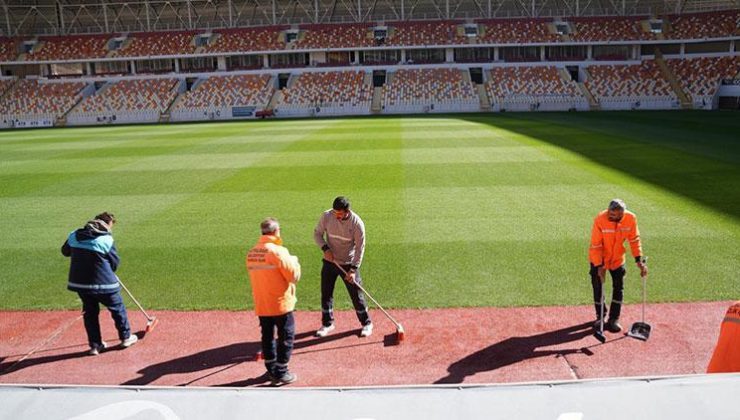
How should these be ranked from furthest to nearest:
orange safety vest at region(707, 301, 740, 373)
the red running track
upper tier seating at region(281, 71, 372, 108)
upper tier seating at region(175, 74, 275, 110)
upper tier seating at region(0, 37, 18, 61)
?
upper tier seating at region(0, 37, 18, 61) < upper tier seating at region(175, 74, 275, 110) < upper tier seating at region(281, 71, 372, 108) < the red running track < orange safety vest at region(707, 301, 740, 373)

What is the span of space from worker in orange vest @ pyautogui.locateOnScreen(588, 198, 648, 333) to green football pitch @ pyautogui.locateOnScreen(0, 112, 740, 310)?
122 centimetres

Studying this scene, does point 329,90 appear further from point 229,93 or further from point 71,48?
point 71,48

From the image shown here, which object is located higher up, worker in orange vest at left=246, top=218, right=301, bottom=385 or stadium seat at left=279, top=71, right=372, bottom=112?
stadium seat at left=279, top=71, right=372, bottom=112

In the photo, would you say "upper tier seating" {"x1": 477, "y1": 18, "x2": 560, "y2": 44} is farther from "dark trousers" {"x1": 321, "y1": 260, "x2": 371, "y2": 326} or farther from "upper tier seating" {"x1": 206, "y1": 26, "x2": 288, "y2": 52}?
"dark trousers" {"x1": 321, "y1": 260, "x2": 371, "y2": 326}

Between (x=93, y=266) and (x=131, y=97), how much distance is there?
2186 inches

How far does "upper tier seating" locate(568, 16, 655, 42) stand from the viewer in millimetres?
59375

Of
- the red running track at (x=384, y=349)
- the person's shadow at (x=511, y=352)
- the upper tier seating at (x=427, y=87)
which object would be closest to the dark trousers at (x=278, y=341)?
the red running track at (x=384, y=349)

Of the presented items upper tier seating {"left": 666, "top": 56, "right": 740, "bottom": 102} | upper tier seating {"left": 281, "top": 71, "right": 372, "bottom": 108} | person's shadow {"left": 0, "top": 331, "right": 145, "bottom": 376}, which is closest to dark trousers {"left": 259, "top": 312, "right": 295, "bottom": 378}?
person's shadow {"left": 0, "top": 331, "right": 145, "bottom": 376}

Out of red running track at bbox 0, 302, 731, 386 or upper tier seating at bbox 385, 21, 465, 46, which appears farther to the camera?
upper tier seating at bbox 385, 21, 465, 46

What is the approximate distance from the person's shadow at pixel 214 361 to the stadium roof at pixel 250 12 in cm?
5928

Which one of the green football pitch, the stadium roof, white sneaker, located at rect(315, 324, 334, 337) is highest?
the stadium roof

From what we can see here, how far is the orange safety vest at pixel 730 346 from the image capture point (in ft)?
17.6

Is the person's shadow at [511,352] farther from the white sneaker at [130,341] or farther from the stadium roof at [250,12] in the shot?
the stadium roof at [250,12]

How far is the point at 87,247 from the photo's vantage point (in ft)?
25.1
